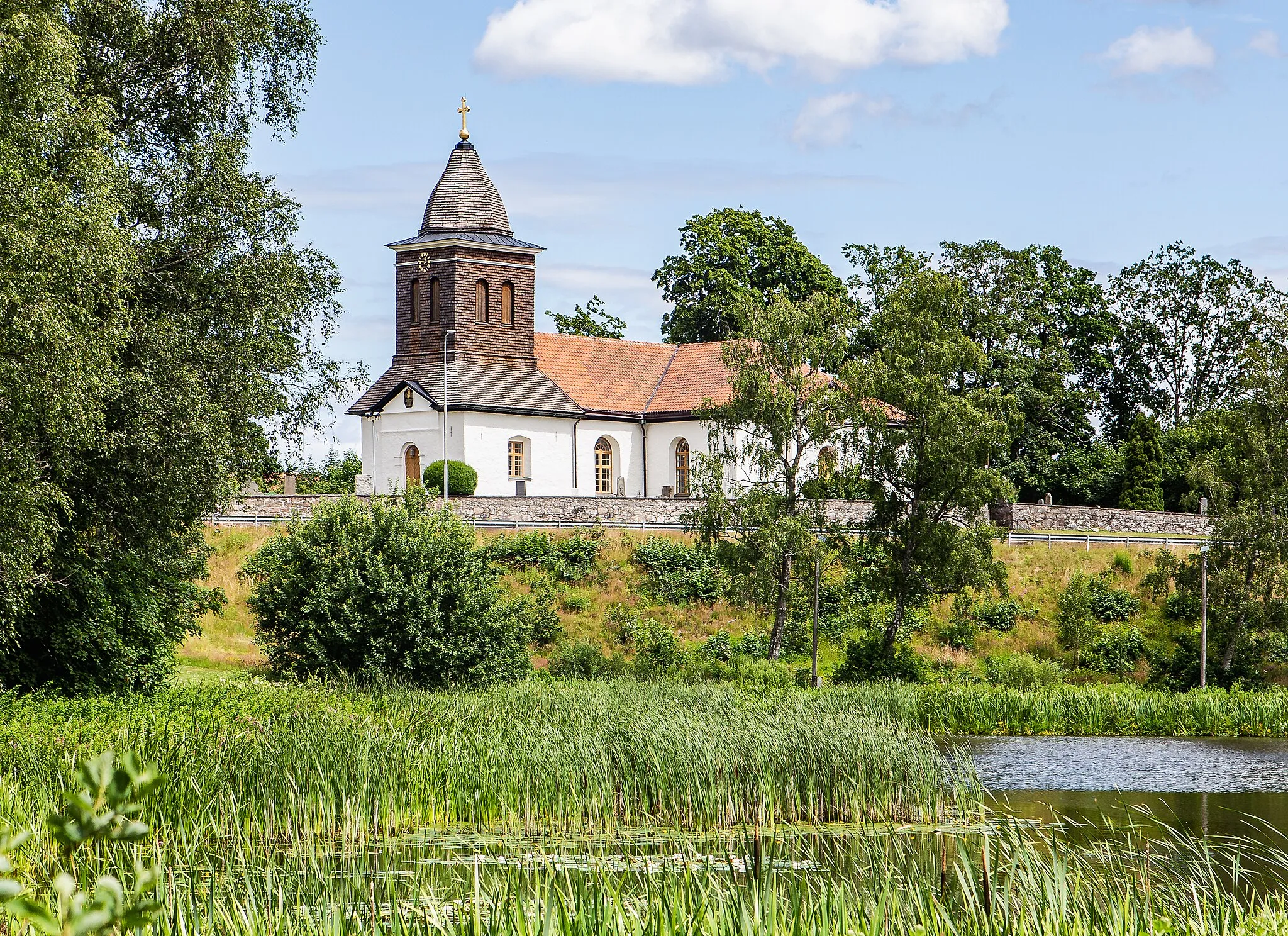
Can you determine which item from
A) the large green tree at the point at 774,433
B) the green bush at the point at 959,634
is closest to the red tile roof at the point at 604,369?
the large green tree at the point at 774,433

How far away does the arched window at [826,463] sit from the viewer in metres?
28.9

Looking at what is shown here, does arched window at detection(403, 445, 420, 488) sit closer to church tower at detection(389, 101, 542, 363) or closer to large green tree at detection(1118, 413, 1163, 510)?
church tower at detection(389, 101, 542, 363)

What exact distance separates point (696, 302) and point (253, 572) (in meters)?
33.3

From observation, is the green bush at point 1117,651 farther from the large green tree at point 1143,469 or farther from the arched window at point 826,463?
the large green tree at point 1143,469

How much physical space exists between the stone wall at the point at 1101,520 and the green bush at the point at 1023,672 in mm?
11515

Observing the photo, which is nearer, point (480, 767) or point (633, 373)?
point (480, 767)

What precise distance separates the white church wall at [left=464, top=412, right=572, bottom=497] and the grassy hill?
8.21 m

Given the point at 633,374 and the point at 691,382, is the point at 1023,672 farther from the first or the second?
the point at 633,374

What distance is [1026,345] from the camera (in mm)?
50594

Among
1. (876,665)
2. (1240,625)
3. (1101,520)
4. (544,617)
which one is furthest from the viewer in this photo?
(1101,520)

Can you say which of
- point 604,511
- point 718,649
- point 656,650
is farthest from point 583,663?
point 604,511

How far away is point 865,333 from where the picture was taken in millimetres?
50906

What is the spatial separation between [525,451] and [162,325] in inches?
1118

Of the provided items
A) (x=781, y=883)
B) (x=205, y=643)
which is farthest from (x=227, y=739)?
(x=205, y=643)
